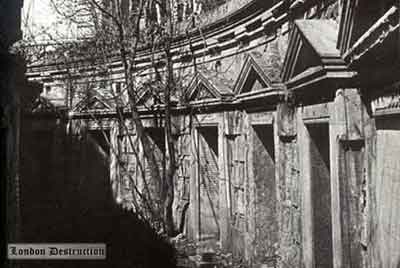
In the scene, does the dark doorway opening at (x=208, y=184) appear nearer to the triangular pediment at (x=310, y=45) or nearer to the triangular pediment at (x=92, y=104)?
the triangular pediment at (x=92, y=104)

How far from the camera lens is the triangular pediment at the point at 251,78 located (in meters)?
3.84

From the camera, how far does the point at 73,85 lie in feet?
14.6

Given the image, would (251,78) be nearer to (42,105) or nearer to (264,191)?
(264,191)

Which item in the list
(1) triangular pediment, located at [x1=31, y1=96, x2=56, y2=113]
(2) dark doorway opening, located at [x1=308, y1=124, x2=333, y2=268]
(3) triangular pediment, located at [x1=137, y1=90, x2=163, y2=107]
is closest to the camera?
(2) dark doorway opening, located at [x1=308, y1=124, x2=333, y2=268]

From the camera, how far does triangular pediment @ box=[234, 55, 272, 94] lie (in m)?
3.84

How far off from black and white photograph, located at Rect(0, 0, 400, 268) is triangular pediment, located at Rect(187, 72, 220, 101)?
0.01m

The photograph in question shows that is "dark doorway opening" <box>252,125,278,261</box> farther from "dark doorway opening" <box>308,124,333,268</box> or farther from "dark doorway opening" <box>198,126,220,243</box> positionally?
"dark doorway opening" <box>308,124,333,268</box>

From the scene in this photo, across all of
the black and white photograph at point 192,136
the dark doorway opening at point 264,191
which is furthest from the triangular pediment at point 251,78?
the dark doorway opening at point 264,191

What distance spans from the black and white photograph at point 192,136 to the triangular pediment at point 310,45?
0.05 ft

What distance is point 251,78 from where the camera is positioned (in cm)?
406

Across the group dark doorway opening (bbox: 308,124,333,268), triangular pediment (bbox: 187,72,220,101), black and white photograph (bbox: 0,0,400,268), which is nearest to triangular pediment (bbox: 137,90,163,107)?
black and white photograph (bbox: 0,0,400,268)

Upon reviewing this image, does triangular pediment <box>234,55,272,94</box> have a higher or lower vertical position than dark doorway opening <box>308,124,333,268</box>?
higher

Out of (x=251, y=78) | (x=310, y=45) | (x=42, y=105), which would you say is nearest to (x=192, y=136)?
(x=251, y=78)

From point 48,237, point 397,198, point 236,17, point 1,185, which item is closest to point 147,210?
point 48,237
